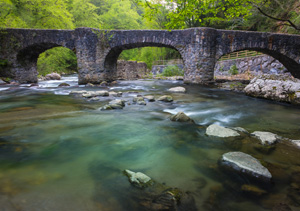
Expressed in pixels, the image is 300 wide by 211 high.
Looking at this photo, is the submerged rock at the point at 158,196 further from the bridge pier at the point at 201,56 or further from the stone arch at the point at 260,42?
the stone arch at the point at 260,42

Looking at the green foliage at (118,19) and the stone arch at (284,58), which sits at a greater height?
the green foliage at (118,19)

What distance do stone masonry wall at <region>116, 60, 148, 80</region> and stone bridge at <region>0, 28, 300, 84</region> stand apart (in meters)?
5.51

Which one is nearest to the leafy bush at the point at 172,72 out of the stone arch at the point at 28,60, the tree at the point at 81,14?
the stone arch at the point at 28,60

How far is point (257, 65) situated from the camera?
1731 centimetres

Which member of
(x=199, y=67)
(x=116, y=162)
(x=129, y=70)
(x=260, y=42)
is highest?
(x=260, y=42)

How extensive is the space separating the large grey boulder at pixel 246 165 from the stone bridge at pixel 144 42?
32.8 ft

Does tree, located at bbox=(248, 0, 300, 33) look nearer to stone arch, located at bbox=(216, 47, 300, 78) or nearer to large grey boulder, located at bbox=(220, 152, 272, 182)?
stone arch, located at bbox=(216, 47, 300, 78)

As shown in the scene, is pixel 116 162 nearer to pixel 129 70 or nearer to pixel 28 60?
pixel 28 60

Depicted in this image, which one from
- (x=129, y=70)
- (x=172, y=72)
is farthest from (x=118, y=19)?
(x=172, y=72)

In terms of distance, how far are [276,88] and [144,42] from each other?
7801 millimetres

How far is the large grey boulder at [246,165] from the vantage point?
1.79m

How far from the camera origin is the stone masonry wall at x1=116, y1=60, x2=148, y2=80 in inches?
709

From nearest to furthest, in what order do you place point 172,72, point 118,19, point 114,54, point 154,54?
point 114,54
point 172,72
point 118,19
point 154,54

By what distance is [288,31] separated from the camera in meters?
15.7
